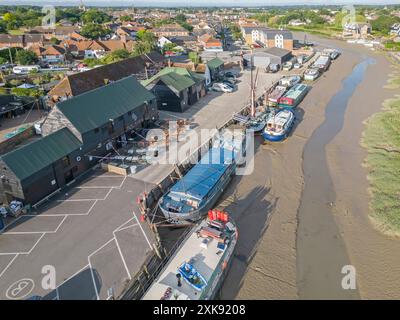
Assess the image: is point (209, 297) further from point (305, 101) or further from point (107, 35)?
point (107, 35)

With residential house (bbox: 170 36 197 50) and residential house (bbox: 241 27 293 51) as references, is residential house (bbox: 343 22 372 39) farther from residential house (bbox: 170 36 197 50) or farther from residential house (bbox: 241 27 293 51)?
residential house (bbox: 170 36 197 50)

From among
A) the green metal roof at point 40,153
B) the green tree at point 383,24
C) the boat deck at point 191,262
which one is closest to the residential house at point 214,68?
the green metal roof at point 40,153

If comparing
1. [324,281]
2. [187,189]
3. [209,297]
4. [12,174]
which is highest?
[12,174]

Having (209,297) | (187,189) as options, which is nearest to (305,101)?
(187,189)

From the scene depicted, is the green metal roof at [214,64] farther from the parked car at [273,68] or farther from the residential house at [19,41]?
the residential house at [19,41]

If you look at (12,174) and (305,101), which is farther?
(305,101)

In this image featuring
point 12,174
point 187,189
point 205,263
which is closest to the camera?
point 205,263
